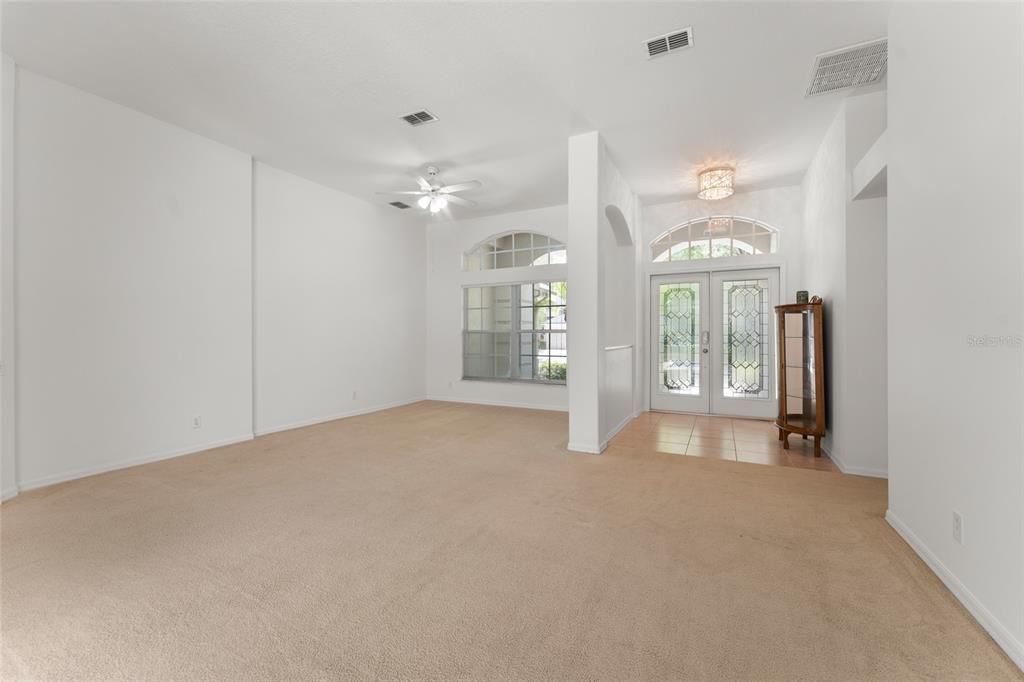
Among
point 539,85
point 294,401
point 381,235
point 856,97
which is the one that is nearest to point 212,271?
point 294,401

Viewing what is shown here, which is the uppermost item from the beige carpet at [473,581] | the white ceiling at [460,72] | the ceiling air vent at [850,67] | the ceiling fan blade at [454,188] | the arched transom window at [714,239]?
the white ceiling at [460,72]

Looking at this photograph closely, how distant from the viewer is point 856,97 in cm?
354

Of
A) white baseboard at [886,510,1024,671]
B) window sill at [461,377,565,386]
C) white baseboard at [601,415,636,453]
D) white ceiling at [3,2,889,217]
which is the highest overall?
white ceiling at [3,2,889,217]

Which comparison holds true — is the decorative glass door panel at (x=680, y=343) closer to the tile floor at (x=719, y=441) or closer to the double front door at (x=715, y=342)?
the double front door at (x=715, y=342)

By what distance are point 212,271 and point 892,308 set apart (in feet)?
18.5

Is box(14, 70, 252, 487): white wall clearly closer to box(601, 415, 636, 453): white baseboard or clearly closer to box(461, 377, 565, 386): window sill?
box(461, 377, 565, 386): window sill

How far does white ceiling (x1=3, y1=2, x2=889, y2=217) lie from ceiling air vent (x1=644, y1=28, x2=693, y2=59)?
5 cm

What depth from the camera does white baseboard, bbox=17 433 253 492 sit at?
3254 mm

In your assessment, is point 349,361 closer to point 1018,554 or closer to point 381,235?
point 381,235

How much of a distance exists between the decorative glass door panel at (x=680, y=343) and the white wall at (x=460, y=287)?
154 cm

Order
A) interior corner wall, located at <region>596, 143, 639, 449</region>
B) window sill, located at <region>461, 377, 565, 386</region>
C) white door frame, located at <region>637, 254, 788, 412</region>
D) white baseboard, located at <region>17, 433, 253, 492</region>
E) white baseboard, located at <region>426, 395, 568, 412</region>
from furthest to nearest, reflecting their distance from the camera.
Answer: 1. window sill, located at <region>461, 377, 565, 386</region>
2. white baseboard, located at <region>426, 395, 568, 412</region>
3. white door frame, located at <region>637, 254, 788, 412</region>
4. interior corner wall, located at <region>596, 143, 639, 449</region>
5. white baseboard, located at <region>17, 433, 253, 492</region>

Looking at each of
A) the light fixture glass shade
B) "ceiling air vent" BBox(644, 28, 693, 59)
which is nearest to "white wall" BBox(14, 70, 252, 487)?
"ceiling air vent" BBox(644, 28, 693, 59)

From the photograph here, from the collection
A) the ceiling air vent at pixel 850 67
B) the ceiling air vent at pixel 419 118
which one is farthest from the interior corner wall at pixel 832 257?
the ceiling air vent at pixel 419 118

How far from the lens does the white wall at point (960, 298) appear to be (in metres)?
1.60
